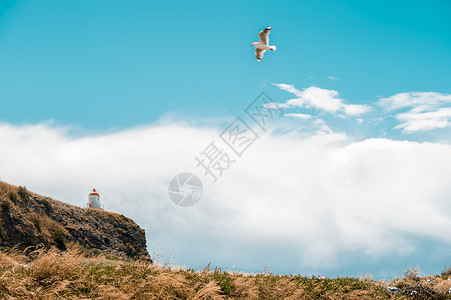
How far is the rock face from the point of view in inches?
1232

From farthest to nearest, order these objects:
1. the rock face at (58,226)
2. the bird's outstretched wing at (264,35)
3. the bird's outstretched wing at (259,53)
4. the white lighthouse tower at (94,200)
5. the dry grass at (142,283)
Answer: the white lighthouse tower at (94,200)
the rock face at (58,226)
the bird's outstretched wing at (259,53)
the bird's outstretched wing at (264,35)
the dry grass at (142,283)

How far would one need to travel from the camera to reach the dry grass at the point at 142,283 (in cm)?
927

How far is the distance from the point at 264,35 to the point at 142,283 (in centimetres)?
1281

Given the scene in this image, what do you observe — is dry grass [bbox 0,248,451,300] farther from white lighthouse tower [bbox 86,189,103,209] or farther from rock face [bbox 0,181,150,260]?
white lighthouse tower [bbox 86,189,103,209]

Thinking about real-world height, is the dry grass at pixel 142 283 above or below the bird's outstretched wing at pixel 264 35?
below

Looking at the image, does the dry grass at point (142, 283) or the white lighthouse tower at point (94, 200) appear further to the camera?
the white lighthouse tower at point (94, 200)

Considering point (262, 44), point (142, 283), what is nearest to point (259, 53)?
point (262, 44)

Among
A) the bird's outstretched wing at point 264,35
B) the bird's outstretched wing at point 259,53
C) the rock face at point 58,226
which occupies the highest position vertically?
the bird's outstretched wing at point 264,35

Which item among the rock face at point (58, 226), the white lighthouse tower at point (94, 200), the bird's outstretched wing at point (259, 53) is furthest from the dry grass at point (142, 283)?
the white lighthouse tower at point (94, 200)

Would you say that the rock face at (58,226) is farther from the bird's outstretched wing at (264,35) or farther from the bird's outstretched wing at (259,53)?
the bird's outstretched wing at (264,35)

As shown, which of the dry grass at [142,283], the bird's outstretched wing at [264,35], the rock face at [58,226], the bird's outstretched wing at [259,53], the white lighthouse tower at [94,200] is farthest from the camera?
the white lighthouse tower at [94,200]

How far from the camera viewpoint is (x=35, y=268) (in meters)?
9.98

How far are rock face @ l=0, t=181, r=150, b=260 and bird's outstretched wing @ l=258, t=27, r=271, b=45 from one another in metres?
16.7

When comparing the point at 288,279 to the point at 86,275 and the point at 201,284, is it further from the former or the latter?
the point at 86,275
